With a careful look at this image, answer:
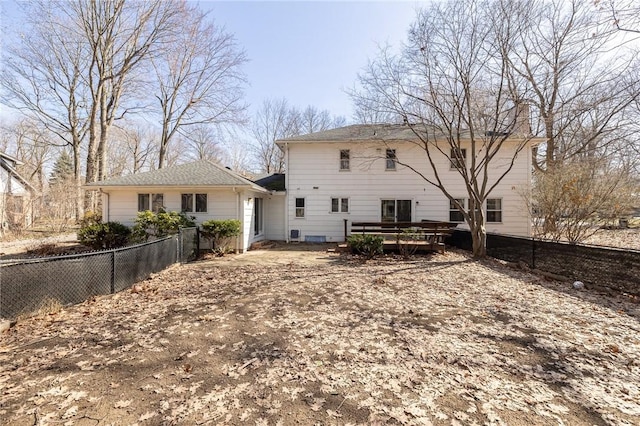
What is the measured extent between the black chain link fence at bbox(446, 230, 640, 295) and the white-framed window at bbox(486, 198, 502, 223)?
16.6 ft

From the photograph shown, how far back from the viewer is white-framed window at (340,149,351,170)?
14.4 meters

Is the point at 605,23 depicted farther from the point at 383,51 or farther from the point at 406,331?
the point at 406,331

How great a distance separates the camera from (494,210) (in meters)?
13.9

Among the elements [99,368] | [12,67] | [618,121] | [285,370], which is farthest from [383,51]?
[12,67]

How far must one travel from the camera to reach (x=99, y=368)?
3037mm

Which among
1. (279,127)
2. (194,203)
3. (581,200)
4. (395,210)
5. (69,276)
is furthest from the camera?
(279,127)

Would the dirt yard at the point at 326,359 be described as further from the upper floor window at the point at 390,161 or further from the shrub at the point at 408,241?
the upper floor window at the point at 390,161

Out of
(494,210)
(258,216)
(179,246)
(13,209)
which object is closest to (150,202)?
(179,246)

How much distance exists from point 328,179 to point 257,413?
12.4 meters

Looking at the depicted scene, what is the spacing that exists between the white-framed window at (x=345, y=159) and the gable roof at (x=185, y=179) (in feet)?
15.0

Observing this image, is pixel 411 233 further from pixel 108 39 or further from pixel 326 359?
pixel 108 39

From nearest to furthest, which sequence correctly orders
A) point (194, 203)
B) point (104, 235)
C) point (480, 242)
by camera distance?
1. point (480, 242)
2. point (104, 235)
3. point (194, 203)

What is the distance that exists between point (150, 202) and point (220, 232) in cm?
385

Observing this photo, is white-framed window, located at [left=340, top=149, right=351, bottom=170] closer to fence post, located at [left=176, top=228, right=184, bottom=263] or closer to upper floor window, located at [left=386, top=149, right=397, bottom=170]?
upper floor window, located at [left=386, top=149, right=397, bottom=170]
